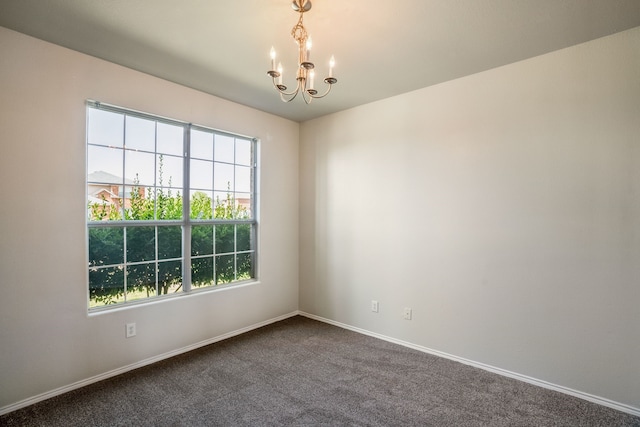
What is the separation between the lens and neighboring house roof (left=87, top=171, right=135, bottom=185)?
8.63ft

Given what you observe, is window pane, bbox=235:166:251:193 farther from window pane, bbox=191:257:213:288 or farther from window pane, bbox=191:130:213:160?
window pane, bbox=191:257:213:288

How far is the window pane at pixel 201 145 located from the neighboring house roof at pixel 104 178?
0.72 meters

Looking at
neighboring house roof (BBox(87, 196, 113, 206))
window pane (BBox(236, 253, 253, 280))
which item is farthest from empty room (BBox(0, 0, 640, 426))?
window pane (BBox(236, 253, 253, 280))

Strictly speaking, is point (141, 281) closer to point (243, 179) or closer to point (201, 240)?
point (201, 240)

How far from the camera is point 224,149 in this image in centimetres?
360

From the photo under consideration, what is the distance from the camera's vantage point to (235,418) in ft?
6.98

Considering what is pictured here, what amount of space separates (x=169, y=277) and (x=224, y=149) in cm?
149

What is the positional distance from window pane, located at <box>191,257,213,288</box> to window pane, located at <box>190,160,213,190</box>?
785mm

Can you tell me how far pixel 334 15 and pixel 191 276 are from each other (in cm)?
270

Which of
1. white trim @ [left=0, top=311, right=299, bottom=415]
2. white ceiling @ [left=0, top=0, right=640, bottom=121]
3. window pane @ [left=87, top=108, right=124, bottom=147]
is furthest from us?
window pane @ [left=87, top=108, right=124, bottom=147]

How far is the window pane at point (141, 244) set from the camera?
9.34ft

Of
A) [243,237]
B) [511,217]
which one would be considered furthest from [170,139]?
[511,217]

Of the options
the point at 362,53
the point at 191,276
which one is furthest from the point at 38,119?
the point at 362,53

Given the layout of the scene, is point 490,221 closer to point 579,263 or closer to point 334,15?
point 579,263
